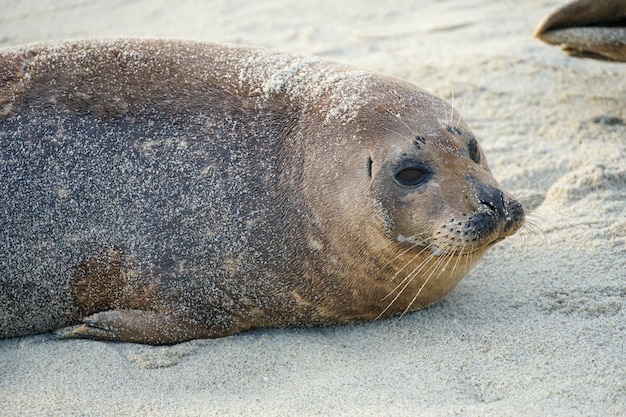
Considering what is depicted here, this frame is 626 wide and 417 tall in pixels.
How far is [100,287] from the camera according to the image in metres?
3.48

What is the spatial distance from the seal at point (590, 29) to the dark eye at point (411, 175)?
2.10 m

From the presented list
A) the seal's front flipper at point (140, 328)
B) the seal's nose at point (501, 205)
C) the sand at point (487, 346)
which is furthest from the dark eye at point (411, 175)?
the seal's front flipper at point (140, 328)

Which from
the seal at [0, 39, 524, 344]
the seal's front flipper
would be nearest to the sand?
the seal's front flipper

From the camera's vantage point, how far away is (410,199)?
329 centimetres

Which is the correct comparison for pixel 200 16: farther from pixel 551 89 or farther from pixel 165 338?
pixel 165 338

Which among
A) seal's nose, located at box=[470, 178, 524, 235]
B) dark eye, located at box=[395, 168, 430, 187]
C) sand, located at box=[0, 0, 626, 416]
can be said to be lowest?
sand, located at box=[0, 0, 626, 416]

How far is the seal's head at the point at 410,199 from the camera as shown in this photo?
3.25m

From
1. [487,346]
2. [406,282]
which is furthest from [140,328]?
[487,346]

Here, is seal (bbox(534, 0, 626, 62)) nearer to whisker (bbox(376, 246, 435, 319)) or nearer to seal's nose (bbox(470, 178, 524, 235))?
seal's nose (bbox(470, 178, 524, 235))

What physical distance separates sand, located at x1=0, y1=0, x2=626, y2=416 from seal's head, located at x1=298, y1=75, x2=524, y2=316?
261mm

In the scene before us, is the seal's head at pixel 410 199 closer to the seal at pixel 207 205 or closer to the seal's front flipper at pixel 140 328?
the seal at pixel 207 205

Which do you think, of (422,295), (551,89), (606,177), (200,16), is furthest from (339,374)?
(200,16)

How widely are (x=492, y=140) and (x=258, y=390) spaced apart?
256cm

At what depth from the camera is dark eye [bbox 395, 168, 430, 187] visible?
3.33 metres
